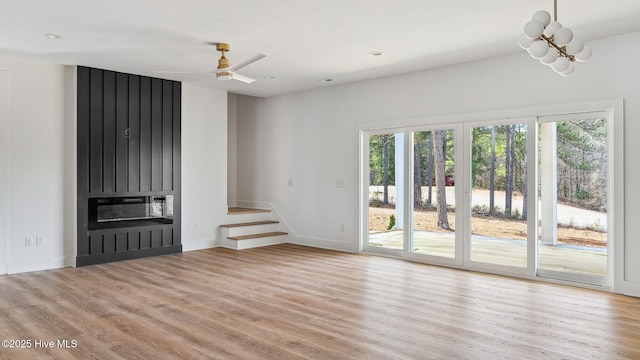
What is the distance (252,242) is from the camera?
7.61 metres

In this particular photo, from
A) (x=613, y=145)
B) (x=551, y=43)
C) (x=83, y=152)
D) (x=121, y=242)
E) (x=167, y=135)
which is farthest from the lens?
(x=167, y=135)

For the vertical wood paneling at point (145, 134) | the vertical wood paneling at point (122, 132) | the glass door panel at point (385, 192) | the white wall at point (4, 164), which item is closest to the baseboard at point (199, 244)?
the vertical wood paneling at point (145, 134)

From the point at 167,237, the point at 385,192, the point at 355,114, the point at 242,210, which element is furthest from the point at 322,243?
the point at 167,237

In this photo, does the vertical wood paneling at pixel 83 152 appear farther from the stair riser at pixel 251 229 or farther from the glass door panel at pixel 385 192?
the glass door panel at pixel 385 192

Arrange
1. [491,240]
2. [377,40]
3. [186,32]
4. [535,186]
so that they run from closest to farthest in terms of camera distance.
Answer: [186,32] → [377,40] → [535,186] → [491,240]

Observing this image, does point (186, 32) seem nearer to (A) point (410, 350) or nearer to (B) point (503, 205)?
(A) point (410, 350)

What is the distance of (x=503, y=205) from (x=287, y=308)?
3117 mm

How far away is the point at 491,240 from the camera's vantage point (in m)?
5.67

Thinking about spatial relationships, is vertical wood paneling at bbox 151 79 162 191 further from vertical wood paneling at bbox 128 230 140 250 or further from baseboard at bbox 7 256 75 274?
baseboard at bbox 7 256 75 274

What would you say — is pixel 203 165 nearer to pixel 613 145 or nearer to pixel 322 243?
pixel 322 243

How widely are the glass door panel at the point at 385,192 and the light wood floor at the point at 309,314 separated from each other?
0.96m

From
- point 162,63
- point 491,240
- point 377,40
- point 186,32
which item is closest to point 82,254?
point 162,63

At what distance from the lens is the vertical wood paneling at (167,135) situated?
6.94 m

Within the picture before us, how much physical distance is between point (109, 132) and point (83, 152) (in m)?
0.46
